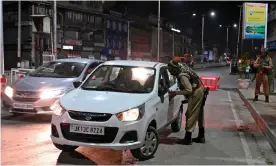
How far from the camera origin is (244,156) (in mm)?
6312

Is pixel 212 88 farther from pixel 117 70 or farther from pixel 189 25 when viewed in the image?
pixel 189 25

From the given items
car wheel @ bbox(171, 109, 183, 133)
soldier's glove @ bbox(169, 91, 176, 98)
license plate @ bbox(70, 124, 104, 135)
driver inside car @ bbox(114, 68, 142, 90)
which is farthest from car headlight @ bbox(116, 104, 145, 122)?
car wheel @ bbox(171, 109, 183, 133)

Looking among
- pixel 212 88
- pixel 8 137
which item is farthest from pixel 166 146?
pixel 212 88

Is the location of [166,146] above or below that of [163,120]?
below

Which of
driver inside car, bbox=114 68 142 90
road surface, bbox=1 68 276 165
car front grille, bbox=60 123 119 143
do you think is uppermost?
driver inside car, bbox=114 68 142 90

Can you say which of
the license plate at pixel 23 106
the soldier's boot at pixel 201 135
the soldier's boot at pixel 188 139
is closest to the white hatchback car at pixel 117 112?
the soldier's boot at pixel 188 139

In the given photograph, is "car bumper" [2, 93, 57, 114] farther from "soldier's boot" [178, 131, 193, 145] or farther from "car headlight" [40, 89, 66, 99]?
"soldier's boot" [178, 131, 193, 145]

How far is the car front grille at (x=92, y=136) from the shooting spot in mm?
5340

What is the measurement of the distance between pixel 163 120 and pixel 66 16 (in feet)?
159

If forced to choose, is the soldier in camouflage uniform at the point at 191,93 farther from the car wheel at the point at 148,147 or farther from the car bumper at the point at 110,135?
the car bumper at the point at 110,135

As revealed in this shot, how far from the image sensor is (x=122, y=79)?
6.67 m

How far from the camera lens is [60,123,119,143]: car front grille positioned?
5.34m

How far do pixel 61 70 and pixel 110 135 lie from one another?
5.00 m

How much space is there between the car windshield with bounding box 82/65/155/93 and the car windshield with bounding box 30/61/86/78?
9.49 ft
